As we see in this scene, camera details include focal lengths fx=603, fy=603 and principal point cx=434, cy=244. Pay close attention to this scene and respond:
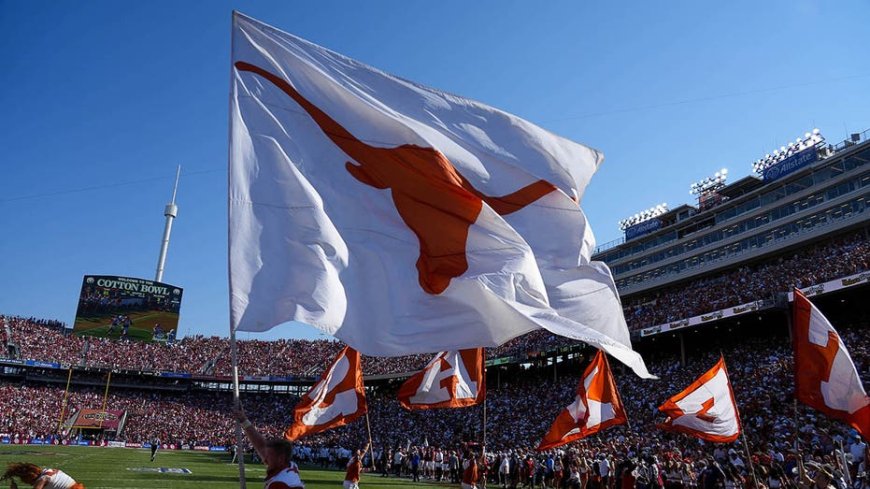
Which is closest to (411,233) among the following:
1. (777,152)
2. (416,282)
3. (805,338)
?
(416,282)

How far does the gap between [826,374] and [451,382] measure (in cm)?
828

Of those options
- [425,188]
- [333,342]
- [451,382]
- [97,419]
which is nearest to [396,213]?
[425,188]

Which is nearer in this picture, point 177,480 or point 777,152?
point 177,480

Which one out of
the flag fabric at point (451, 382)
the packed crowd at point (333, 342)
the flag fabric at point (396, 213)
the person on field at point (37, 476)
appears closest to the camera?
the flag fabric at point (396, 213)

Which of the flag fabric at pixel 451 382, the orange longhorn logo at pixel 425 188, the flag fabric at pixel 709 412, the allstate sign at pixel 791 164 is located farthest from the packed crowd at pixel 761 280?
the orange longhorn logo at pixel 425 188

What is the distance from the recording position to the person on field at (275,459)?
4.39m

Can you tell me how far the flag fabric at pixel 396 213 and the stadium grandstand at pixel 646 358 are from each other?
43.0 ft

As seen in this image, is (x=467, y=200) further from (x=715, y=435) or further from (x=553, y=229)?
(x=715, y=435)

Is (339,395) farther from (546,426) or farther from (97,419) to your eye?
(97,419)

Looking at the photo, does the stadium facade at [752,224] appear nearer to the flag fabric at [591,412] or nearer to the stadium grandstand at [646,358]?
the stadium grandstand at [646,358]

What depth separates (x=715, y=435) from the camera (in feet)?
44.0

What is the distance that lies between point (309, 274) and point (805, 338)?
9.84 m

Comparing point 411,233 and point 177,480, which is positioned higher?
point 411,233

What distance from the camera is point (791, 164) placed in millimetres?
48781
